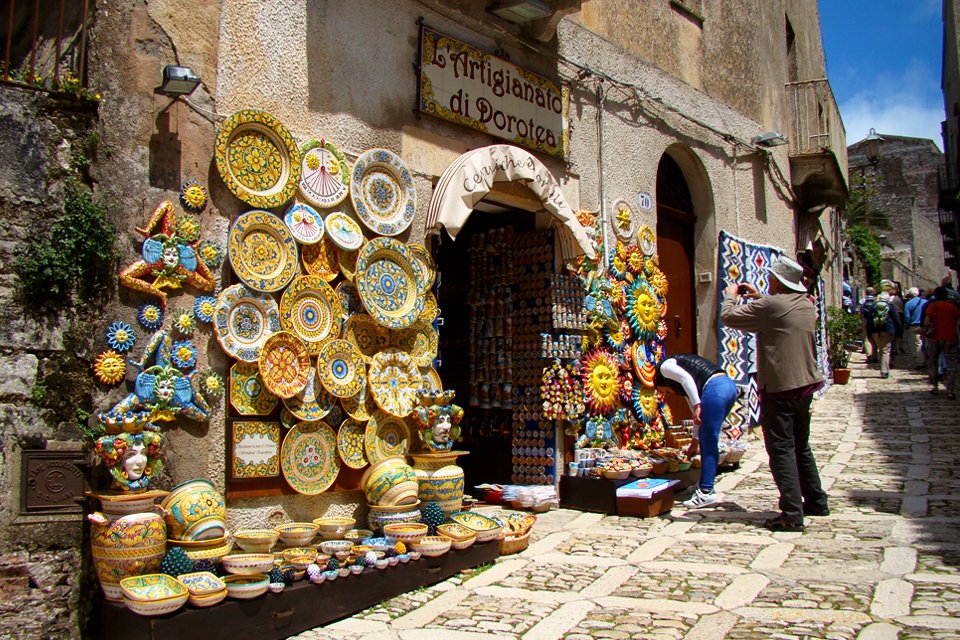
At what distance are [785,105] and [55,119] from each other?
1030 cm

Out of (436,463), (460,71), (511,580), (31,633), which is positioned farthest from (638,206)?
(31,633)

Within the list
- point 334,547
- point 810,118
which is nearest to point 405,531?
point 334,547

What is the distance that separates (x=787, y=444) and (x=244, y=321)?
3652 millimetres

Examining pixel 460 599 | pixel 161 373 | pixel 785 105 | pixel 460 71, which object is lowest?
pixel 460 599

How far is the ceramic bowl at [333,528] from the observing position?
4.61 metres

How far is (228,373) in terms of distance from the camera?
446 cm

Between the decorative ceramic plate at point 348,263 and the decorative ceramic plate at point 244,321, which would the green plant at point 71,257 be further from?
the decorative ceramic plate at point 348,263

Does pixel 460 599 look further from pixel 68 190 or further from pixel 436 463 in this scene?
pixel 68 190

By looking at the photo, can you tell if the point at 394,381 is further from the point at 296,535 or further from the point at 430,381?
the point at 296,535

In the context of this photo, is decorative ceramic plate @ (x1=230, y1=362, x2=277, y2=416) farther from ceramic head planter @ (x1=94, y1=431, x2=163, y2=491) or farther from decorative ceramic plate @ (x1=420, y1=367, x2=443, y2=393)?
decorative ceramic plate @ (x1=420, y1=367, x2=443, y2=393)

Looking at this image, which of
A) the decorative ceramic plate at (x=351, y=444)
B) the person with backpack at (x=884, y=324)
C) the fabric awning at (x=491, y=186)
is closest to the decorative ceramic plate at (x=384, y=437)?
the decorative ceramic plate at (x=351, y=444)

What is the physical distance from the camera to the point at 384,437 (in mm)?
5250

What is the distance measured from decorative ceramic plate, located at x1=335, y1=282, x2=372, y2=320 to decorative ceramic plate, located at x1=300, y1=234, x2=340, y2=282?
0.32 ft

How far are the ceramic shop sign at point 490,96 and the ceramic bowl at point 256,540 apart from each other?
3101 millimetres
